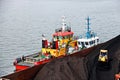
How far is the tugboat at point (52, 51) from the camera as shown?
20.2 m

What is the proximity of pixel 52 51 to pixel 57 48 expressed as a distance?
488mm

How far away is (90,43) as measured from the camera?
23.8m

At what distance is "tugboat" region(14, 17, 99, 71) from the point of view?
20341 millimetres

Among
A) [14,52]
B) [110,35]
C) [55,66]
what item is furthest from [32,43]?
[55,66]

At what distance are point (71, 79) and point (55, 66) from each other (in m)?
0.54

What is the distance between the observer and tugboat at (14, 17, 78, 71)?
2019cm

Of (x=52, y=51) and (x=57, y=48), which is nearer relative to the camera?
(x=52, y=51)

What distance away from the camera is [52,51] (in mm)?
21422

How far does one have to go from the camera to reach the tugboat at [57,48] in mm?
20341

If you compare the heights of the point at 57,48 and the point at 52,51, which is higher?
the point at 57,48

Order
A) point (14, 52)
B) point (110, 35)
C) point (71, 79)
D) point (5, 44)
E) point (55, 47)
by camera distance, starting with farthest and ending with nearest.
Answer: point (110, 35) → point (5, 44) → point (14, 52) → point (55, 47) → point (71, 79)

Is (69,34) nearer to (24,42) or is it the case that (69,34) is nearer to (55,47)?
(55,47)

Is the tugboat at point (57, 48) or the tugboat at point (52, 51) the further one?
the tugboat at point (57, 48)

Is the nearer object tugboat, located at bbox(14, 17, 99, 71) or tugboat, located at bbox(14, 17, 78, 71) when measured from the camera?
tugboat, located at bbox(14, 17, 78, 71)
